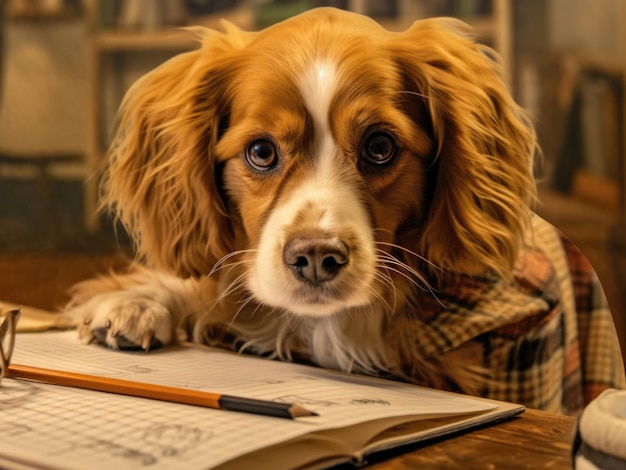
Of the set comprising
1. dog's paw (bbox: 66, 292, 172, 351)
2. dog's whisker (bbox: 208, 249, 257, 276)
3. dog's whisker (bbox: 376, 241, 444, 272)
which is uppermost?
dog's whisker (bbox: 376, 241, 444, 272)

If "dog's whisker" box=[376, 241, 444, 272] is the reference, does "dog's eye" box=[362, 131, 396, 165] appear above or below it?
above

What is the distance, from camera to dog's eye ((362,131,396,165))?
1.15m

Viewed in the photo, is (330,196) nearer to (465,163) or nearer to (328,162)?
(328,162)

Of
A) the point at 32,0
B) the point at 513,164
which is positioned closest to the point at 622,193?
the point at 513,164

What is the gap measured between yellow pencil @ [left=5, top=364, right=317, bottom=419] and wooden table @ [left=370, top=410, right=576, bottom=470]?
0.10 m

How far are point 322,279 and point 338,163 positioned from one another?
6.5 inches

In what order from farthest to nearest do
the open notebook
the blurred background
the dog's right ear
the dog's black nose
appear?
the blurred background < the dog's right ear < the dog's black nose < the open notebook

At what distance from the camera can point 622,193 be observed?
7.98 feet

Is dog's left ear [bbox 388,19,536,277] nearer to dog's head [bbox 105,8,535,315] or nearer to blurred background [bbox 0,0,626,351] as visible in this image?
dog's head [bbox 105,8,535,315]

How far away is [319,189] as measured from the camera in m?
1.11

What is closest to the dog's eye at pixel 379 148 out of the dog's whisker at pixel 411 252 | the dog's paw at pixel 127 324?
the dog's whisker at pixel 411 252

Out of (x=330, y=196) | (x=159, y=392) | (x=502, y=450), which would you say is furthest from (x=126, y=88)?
(x=502, y=450)

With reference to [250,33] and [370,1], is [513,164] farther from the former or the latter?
[370,1]

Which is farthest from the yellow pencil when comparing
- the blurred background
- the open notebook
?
the blurred background
